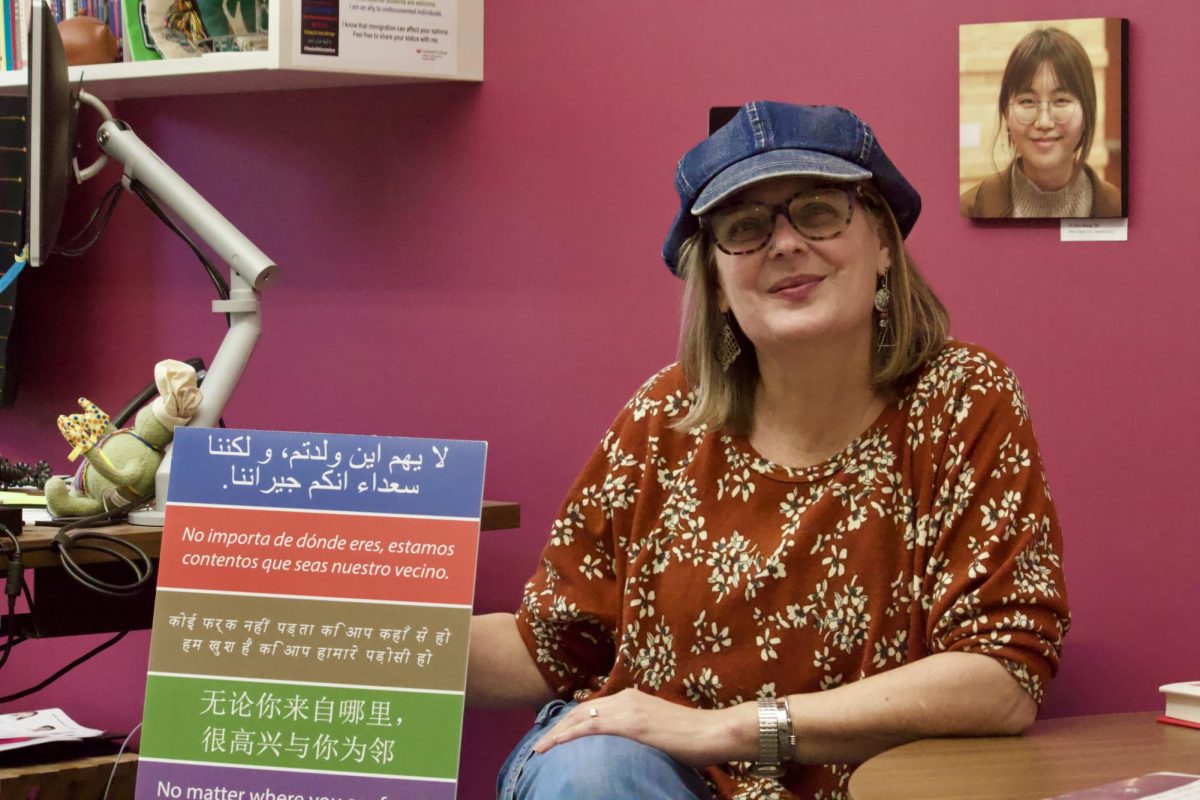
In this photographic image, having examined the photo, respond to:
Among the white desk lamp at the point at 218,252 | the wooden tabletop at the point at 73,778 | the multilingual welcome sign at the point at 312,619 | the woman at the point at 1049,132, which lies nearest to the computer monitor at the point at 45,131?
the white desk lamp at the point at 218,252

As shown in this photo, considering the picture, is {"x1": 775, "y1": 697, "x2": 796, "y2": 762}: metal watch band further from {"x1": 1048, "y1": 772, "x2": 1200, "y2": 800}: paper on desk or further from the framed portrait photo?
the framed portrait photo

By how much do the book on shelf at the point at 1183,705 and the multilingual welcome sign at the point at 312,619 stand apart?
78 cm

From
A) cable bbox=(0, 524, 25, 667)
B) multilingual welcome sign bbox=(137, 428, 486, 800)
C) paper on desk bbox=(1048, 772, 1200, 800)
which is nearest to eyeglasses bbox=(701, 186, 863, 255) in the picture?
multilingual welcome sign bbox=(137, 428, 486, 800)

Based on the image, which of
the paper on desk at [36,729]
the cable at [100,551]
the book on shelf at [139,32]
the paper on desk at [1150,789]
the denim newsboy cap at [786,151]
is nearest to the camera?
the paper on desk at [1150,789]

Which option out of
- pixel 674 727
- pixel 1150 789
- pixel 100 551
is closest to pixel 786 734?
pixel 674 727

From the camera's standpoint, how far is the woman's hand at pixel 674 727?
1550mm

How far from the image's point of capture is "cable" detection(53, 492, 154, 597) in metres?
1.87

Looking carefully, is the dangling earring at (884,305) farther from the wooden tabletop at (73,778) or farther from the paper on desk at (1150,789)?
the wooden tabletop at (73,778)

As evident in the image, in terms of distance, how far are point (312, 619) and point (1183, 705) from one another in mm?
967

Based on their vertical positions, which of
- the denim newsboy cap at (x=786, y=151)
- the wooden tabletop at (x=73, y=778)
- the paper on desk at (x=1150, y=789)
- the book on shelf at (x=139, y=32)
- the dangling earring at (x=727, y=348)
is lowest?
the wooden tabletop at (x=73, y=778)

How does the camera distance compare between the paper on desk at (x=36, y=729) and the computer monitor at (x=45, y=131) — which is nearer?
the computer monitor at (x=45, y=131)

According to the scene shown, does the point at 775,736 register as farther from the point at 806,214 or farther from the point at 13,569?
the point at 13,569

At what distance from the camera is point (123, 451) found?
2.09 m

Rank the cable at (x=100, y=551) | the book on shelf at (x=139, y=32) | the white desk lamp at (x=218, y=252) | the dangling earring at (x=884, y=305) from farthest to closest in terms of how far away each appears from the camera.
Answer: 1. the book on shelf at (x=139, y=32)
2. the white desk lamp at (x=218, y=252)
3. the cable at (x=100, y=551)
4. the dangling earring at (x=884, y=305)
